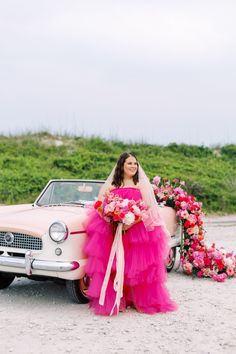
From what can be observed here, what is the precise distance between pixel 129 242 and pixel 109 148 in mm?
25763

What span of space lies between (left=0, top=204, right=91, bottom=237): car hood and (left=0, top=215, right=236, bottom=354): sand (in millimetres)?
906

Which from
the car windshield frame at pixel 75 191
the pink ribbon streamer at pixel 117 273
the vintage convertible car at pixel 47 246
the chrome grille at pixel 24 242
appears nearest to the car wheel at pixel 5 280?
the vintage convertible car at pixel 47 246

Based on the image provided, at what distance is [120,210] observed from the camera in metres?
6.45

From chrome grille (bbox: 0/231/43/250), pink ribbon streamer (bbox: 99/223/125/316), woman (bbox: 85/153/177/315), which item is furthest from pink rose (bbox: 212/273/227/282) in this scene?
chrome grille (bbox: 0/231/43/250)

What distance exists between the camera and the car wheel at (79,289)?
22.0 feet

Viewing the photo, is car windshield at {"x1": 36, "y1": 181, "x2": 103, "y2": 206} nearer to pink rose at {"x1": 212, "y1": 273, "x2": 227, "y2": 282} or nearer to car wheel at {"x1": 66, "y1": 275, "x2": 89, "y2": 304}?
car wheel at {"x1": 66, "y1": 275, "x2": 89, "y2": 304}

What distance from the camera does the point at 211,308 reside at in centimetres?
679

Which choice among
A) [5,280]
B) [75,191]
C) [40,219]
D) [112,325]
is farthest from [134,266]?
[5,280]

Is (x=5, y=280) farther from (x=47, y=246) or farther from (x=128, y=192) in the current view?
(x=128, y=192)

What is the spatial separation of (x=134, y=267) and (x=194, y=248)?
9.04ft

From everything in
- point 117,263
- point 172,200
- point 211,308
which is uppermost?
point 172,200

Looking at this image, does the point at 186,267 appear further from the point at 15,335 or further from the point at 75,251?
the point at 15,335

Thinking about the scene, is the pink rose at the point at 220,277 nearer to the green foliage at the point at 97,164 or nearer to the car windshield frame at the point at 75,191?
the car windshield frame at the point at 75,191

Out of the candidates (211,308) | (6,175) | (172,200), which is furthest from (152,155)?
(211,308)
